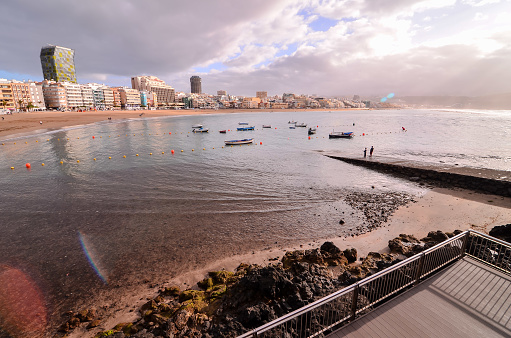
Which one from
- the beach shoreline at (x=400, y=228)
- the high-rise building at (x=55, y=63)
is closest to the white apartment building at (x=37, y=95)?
the high-rise building at (x=55, y=63)

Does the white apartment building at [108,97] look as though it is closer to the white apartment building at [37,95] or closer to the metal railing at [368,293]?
the white apartment building at [37,95]

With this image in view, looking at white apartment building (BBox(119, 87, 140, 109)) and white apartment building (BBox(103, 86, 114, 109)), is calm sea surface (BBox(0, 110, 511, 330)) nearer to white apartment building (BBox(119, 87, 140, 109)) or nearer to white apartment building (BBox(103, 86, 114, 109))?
white apartment building (BBox(103, 86, 114, 109))

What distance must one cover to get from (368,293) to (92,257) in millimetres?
12719

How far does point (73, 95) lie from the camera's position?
14750 cm

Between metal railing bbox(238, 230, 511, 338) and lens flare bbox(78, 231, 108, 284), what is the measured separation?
9046 mm

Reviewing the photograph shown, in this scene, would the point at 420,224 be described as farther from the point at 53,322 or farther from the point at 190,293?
the point at 53,322

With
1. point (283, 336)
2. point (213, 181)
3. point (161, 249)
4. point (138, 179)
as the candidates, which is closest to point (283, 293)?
point (283, 336)

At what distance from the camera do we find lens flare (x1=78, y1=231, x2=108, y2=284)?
11.0 metres

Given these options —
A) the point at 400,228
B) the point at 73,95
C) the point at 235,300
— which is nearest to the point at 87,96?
the point at 73,95

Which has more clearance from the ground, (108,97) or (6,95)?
(108,97)

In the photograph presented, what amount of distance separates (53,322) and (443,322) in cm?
1206

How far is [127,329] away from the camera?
769cm

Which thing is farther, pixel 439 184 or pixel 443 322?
pixel 439 184

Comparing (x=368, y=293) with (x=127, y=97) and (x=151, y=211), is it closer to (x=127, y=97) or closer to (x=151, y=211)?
(x=151, y=211)
